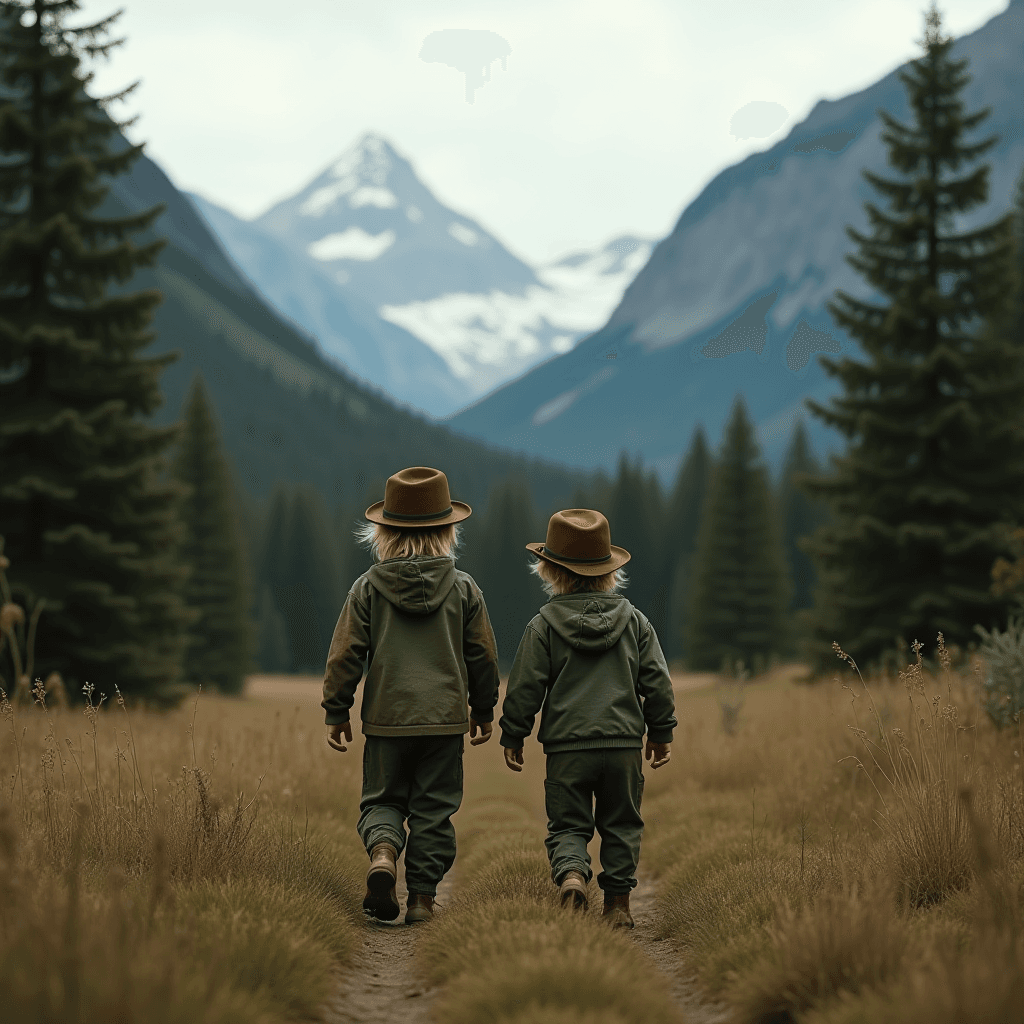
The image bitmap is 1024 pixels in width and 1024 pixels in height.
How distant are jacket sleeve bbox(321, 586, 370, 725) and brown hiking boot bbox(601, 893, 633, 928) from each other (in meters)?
1.56

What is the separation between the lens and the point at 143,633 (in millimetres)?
14711

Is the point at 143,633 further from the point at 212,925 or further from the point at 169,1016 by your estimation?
the point at 169,1016

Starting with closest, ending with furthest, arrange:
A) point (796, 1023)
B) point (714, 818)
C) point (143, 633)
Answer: point (796, 1023) < point (714, 818) < point (143, 633)

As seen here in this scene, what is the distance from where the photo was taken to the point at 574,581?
15.6ft

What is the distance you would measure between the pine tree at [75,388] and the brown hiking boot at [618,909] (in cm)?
1079

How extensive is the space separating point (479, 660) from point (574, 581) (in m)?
0.67

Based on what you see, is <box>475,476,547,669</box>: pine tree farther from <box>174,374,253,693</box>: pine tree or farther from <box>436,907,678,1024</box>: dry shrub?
<box>436,907,678,1024</box>: dry shrub

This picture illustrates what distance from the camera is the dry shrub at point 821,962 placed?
2.90 m

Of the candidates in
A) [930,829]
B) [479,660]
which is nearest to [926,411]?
[930,829]

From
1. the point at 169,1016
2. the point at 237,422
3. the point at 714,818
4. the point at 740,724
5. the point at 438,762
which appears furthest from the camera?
the point at 237,422

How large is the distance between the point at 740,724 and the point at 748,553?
2637 cm

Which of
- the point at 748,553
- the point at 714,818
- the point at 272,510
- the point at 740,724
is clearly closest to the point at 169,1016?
the point at 714,818

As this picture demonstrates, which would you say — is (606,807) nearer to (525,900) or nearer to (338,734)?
(525,900)

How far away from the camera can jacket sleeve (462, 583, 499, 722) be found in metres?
4.88
